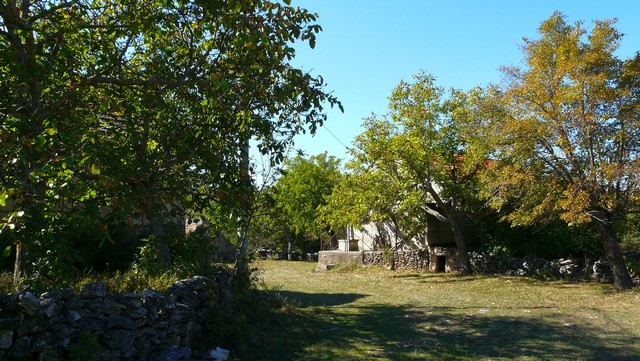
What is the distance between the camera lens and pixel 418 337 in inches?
381

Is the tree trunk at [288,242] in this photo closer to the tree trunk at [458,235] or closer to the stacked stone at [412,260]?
the stacked stone at [412,260]

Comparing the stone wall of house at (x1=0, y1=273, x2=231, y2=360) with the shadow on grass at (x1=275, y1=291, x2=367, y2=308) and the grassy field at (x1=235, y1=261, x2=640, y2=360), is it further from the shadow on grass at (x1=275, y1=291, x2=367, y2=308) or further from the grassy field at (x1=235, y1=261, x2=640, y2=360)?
the shadow on grass at (x1=275, y1=291, x2=367, y2=308)

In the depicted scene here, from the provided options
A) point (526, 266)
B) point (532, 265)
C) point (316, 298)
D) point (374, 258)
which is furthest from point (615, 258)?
point (374, 258)

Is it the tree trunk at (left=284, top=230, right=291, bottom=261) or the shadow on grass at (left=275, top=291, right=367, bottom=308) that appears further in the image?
the tree trunk at (left=284, top=230, right=291, bottom=261)

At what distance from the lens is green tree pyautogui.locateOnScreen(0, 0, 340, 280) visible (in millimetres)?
5621

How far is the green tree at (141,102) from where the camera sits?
5.62 m

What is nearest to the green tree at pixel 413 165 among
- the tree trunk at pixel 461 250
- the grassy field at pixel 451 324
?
the tree trunk at pixel 461 250

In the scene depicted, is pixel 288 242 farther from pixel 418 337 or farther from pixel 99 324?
pixel 99 324

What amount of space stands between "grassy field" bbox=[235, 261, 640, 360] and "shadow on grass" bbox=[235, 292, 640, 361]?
2 cm

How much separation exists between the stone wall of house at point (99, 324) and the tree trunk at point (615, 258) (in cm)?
1386

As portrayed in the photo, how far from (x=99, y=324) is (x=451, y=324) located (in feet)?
25.3

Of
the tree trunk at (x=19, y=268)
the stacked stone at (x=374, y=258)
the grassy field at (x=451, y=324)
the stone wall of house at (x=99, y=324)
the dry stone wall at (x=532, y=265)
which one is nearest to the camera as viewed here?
the stone wall of house at (x=99, y=324)

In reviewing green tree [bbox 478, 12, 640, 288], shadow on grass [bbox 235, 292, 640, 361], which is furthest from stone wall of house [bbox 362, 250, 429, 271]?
shadow on grass [bbox 235, 292, 640, 361]

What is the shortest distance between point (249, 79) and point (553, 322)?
8.56 m
